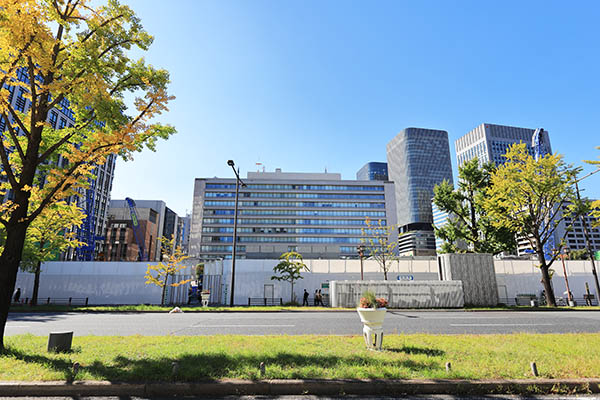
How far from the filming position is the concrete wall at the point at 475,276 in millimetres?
22344

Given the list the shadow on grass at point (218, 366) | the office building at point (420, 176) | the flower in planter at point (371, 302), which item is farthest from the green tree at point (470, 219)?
the office building at point (420, 176)

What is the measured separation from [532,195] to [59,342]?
91.8 feet

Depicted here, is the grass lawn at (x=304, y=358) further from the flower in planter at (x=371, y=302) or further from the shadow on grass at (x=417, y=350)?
the flower in planter at (x=371, y=302)

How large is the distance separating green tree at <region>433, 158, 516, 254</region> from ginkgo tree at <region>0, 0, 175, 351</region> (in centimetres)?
2446

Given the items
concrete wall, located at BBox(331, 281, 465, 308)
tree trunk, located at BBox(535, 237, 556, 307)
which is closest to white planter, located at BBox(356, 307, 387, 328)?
concrete wall, located at BBox(331, 281, 465, 308)

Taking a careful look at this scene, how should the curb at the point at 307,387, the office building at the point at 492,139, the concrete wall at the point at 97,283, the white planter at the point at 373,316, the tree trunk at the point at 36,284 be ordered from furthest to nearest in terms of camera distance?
the office building at the point at 492,139
the concrete wall at the point at 97,283
the tree trunk at the point at 36,284
the white planter at the point at 373,316
the curb at the point at 307,387

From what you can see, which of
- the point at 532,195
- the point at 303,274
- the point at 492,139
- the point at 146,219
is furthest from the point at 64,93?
the point at 492,139

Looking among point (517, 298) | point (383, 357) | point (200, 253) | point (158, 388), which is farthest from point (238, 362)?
point (200, 253)

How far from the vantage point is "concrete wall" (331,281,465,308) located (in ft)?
71.8

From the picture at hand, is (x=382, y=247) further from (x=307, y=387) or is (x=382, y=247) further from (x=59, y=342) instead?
(x=59, y=342)

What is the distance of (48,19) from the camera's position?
26.4 ft

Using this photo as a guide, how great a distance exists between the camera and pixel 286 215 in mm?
96625

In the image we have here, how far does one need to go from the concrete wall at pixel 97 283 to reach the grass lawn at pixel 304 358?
2131 centimetres

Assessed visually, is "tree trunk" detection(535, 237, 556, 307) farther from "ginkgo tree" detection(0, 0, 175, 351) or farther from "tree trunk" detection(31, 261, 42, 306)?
"tree trunk" detection(31, 261, 42, 306)
